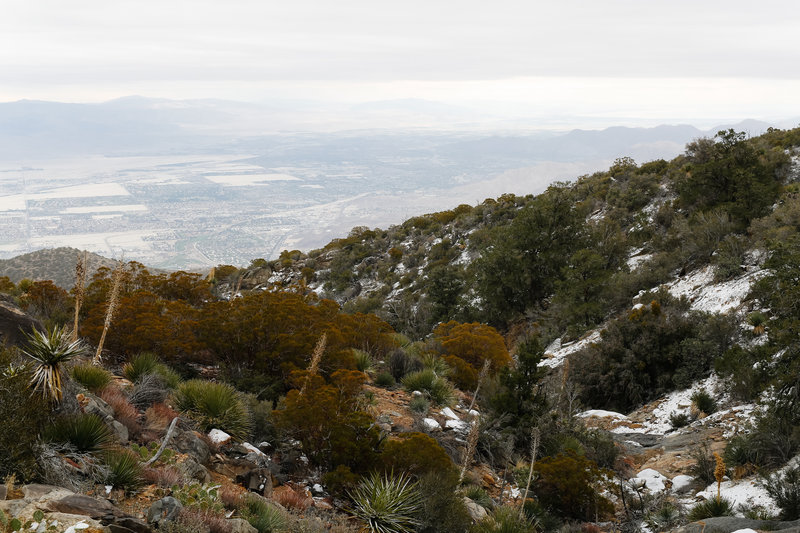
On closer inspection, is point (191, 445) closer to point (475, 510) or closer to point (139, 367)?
point (139, 367)

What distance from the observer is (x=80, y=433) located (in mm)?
5590

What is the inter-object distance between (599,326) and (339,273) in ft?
63.8

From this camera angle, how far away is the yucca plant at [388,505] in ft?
20.3

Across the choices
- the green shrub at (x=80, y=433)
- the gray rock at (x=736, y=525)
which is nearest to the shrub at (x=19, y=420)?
the green shrub at (x=80, y=433)

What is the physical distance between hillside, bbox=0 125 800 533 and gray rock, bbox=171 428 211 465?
0.04m

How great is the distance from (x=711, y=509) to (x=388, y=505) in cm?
453

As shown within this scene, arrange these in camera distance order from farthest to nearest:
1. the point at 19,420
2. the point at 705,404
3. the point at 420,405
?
1. the point at 705,404
2. the point at 420,405
3. the point at 19,420

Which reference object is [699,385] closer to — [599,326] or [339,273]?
[599,326]

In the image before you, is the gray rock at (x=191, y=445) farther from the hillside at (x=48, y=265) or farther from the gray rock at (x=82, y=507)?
the hillside at (x=48, y=265)

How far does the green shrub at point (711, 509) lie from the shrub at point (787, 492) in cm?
57

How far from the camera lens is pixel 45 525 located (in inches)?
→ 153

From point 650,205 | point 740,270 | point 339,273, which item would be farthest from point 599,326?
point 339,273

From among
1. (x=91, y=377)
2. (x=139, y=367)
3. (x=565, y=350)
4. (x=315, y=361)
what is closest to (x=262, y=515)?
(x=315, y=361)

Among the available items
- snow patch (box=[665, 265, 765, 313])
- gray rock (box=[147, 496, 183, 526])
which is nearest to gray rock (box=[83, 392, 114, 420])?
gray rock (box=[147, 496, 183, 526])
